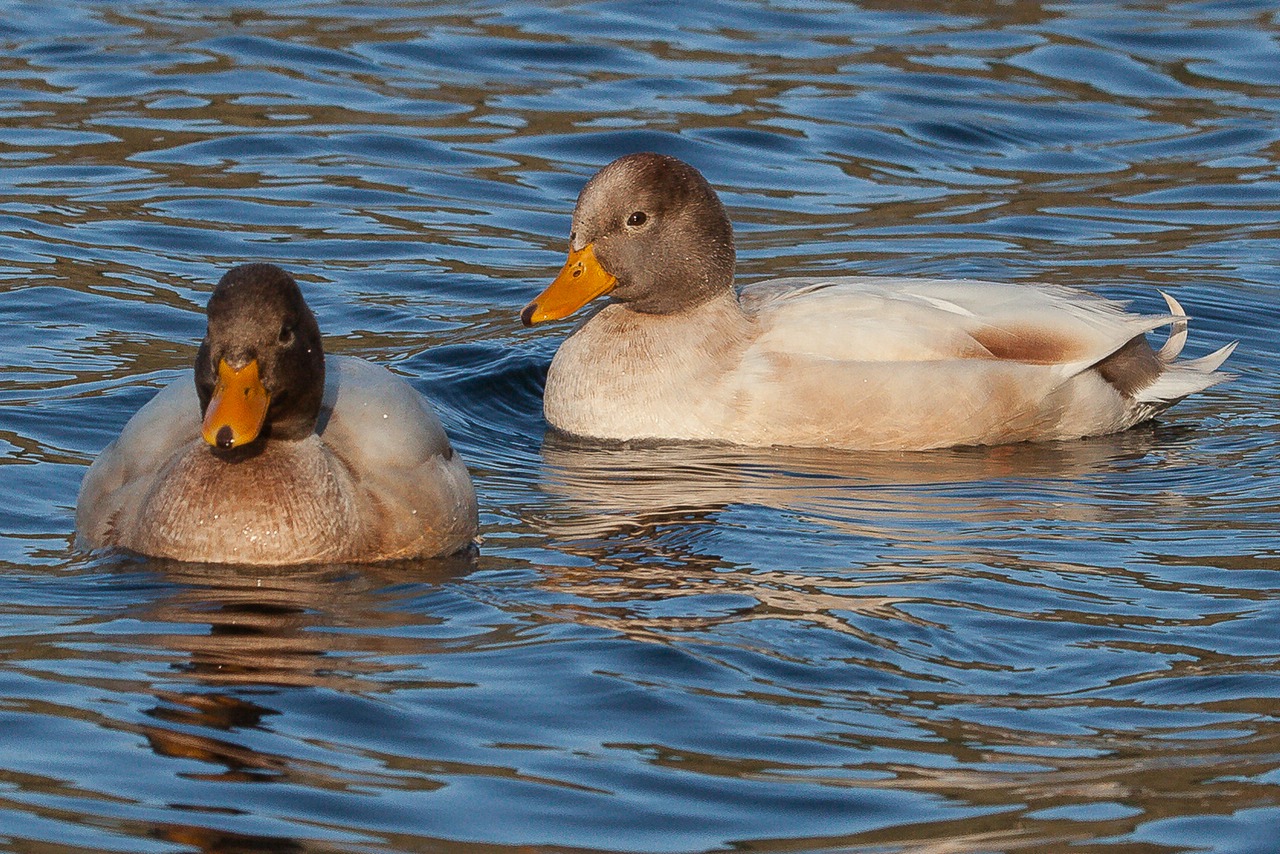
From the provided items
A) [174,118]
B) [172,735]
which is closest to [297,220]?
[174,118]

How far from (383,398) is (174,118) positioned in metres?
7.45

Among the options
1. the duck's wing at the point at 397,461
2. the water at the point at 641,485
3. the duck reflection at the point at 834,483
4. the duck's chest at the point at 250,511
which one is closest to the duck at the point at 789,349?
the duck reflection at the point at 834,483

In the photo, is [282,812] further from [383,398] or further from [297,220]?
[297,220]

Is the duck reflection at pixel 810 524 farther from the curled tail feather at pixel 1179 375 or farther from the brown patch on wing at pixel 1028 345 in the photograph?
the brown patch on wing at pixel 1028 345

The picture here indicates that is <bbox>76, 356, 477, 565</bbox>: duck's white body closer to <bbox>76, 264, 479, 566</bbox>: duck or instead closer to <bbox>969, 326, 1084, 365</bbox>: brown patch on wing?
<bbox>76, 264, 479, 566</bbox>: duck

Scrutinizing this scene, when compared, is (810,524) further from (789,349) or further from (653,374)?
(653,374)

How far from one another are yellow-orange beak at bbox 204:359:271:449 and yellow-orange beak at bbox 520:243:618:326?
2.82m

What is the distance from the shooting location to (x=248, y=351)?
22.1 ft

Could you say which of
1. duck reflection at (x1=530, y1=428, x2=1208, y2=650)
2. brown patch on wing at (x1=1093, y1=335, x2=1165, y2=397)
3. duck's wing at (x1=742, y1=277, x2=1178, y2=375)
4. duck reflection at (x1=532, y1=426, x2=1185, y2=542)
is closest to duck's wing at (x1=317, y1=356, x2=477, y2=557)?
duck reflection at (x1=530, y1=428, x2=1208, y2=650)

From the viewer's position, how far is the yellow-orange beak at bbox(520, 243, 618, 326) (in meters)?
9.53

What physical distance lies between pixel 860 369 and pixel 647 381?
88cm

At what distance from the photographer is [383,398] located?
7516 mm

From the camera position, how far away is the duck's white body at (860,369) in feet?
30.8

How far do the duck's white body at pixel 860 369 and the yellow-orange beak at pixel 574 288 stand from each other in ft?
0.91
